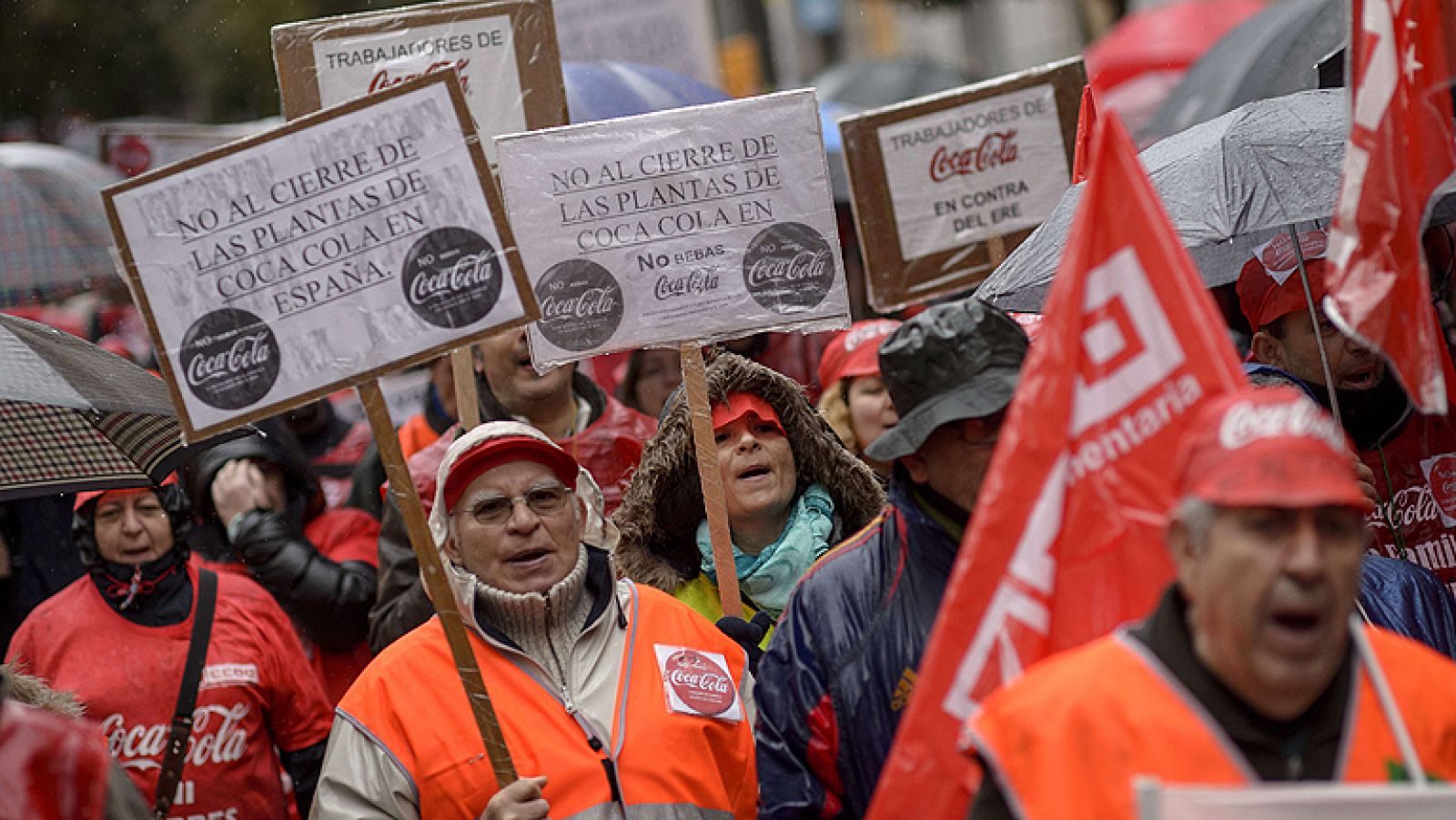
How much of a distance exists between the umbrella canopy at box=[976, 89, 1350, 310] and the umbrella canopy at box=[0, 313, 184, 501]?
206 centimetres

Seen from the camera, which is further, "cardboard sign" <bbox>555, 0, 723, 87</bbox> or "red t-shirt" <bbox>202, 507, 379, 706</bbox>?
"cardboard sign" <bbox>555, 0, 723, 87</bbox>

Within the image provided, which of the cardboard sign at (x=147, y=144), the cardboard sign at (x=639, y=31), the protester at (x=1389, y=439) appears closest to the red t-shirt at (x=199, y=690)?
the protester at (x=1389, y=439)

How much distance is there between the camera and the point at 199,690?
17.3 feet

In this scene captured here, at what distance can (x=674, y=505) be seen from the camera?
4.95 meters

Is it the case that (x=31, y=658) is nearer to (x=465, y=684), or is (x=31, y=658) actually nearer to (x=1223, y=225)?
(x=465, y=684)

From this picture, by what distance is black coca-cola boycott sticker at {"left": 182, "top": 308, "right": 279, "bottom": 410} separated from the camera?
13.0 ft

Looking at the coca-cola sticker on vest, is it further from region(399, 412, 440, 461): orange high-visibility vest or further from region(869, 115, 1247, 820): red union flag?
region(399, 412, 440, 461): orange high-visibility vest

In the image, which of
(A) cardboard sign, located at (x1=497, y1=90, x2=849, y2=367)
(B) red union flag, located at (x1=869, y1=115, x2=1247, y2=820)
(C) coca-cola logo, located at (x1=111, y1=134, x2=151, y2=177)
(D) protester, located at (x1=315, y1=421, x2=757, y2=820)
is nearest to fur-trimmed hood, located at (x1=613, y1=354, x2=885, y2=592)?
(A) cardboard sign, located at (x1=497, y1=90, x2=849, y2=367)

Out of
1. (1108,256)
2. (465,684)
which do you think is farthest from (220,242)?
(1108,256)

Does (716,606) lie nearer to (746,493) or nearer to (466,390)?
(746,493)

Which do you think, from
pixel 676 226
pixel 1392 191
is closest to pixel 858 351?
pixel 676 226

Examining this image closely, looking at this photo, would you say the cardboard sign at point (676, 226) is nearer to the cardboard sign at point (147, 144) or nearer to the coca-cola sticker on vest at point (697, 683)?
the coca-cola sticker on vest at point (697, 683)

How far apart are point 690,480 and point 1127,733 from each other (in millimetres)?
2447

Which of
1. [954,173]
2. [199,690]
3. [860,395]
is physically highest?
[954,173]
